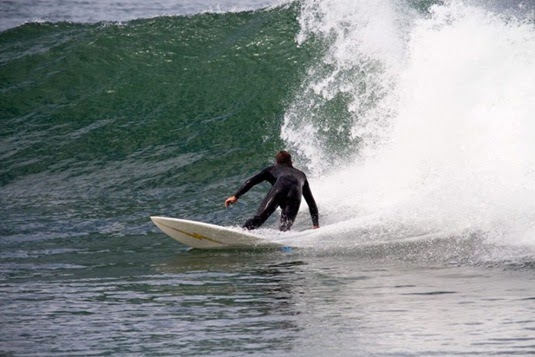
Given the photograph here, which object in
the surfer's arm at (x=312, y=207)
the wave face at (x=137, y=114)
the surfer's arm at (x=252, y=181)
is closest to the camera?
the surfer's arm at (x=312, y=207)

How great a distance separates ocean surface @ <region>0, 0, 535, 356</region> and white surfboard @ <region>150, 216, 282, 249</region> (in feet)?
0.39

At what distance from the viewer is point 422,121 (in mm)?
15797

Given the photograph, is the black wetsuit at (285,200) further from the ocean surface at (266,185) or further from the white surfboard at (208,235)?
the ocean surface at (266,185)

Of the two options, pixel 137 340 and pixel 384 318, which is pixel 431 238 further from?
pixel 137 340

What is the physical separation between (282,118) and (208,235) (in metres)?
7.57

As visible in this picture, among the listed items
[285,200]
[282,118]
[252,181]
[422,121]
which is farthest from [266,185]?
[285,200]

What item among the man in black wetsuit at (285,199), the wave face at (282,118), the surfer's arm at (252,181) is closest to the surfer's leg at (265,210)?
the man in black wetsuit at (285,199)

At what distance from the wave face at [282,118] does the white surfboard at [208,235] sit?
2.95ft

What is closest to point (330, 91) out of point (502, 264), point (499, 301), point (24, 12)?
point (502, 264)

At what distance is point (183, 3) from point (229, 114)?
41.7 ft

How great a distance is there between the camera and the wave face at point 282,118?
13.5 metres

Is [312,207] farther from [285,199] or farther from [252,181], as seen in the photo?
[252,181]

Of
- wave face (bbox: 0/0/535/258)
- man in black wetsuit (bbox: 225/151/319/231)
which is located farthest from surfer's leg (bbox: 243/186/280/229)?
wave face (bbox: 0/0/535/258)

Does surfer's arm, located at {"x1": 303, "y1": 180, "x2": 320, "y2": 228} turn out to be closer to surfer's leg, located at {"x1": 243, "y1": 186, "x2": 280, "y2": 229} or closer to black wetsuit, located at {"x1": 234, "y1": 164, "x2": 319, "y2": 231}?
black wetsuit, located at {"x1": 234, "y1": 164, "x2": 319, "y2": 231}
